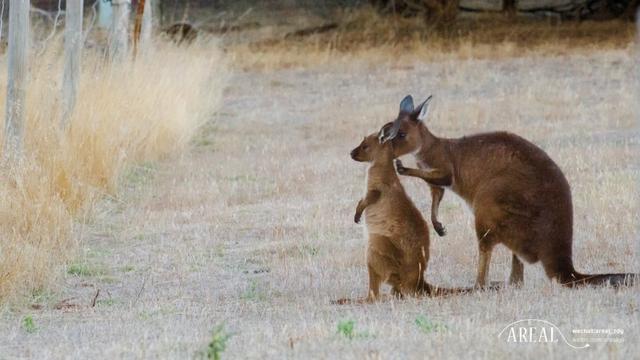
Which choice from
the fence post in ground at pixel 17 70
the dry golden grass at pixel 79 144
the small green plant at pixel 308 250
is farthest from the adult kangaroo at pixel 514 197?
the fence post in ground at pixel 17 70

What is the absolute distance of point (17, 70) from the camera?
1012 cm

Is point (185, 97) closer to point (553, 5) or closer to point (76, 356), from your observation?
point (76, 356)

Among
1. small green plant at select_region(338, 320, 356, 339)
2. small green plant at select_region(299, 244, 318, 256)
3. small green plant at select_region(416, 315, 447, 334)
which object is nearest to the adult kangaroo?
small green plant at select_region(416, 315, 447, 334)

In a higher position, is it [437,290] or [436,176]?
[436,176]

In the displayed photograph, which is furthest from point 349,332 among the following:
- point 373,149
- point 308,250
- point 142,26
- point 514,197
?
point 142,26

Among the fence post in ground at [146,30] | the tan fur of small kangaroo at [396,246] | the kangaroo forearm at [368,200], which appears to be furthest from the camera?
the fence post in ground at [146,30]

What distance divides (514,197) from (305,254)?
2.10 metres

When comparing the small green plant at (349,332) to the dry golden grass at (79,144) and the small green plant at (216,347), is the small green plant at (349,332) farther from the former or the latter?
the dry golden grass at (79,144)

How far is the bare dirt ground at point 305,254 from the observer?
6324 mm

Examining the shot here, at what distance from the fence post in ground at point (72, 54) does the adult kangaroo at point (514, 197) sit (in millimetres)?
4554

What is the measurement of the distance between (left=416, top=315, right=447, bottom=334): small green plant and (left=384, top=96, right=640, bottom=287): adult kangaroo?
3.13 ft

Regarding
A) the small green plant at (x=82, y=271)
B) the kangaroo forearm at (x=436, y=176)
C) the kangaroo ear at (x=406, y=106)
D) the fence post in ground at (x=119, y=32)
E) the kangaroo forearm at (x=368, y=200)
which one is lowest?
the small green plant at (x=82, y=271)

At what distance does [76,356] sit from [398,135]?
2.40 metres

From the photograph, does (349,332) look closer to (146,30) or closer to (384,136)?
(384,136)
